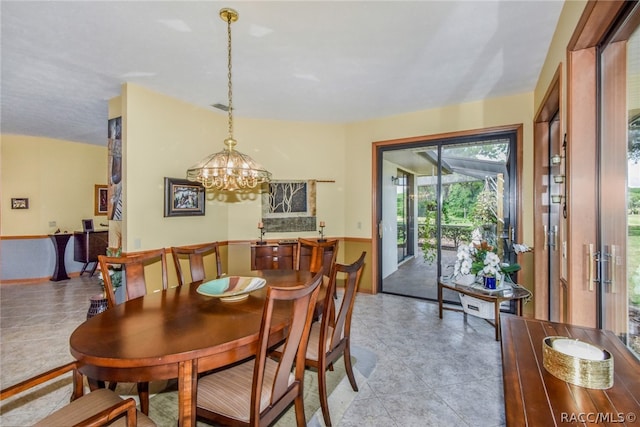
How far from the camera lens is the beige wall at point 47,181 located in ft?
18.5

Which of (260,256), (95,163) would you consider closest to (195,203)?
(260,256)

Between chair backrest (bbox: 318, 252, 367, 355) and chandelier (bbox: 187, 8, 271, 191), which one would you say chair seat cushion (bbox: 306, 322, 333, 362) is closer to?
chair backrest (bbox: 318, 252, 367, 355)

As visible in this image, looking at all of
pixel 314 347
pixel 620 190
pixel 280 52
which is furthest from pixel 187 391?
pixel 280 52

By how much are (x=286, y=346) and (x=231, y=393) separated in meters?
0.39

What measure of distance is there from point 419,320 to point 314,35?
3.34m

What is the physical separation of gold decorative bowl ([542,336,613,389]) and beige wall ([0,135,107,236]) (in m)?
7.83

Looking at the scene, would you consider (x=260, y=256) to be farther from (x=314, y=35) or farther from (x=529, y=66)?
(x=529, y=66)

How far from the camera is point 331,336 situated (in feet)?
7.28

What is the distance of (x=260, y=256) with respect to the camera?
4.54 m

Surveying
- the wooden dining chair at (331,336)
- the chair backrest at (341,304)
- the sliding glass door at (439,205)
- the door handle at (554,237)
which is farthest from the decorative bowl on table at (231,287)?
the door handle at (554,237)

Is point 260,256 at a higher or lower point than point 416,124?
lower

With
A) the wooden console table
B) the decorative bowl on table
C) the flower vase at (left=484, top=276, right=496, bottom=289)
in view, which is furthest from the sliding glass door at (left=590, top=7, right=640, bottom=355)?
the decorative bowl on table

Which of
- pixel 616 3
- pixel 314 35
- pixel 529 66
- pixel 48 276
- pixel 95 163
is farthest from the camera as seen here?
pixel 95 163

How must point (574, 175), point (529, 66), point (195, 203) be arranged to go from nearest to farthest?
point (574, 175) → point (529, 66) → point (195, 203)
